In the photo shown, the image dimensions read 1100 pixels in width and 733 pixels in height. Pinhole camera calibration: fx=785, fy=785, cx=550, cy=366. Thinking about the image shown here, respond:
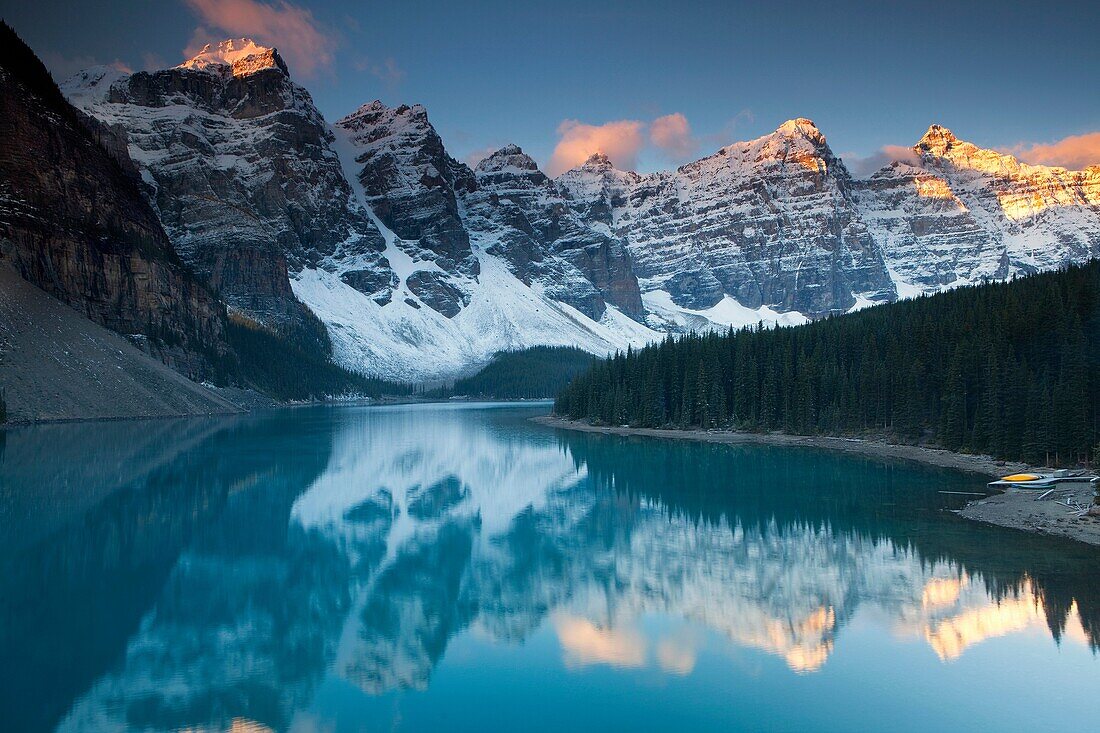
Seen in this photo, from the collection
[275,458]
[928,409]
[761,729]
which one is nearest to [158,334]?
[275,458]

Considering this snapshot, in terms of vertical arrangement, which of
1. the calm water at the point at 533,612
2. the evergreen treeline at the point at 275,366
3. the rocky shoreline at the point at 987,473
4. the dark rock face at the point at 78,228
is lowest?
the calm water at the point at 533,612

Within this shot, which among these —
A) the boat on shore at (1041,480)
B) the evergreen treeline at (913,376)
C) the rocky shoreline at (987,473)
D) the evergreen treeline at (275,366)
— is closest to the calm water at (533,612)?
the rocky shoreline at (987,473)

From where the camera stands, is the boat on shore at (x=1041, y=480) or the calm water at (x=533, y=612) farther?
the boat on shore at (x=1041, y=480)

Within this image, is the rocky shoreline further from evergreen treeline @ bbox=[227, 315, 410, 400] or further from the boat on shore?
evergreen treeline @ bbox=[227, 315, 410, 400]

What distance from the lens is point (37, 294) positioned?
92.2 meters

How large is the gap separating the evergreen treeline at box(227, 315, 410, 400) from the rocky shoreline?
83251 mm

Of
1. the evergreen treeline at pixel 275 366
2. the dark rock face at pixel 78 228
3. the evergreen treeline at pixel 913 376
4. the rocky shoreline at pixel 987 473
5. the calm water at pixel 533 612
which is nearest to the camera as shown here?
the calm water at pixel 533 612

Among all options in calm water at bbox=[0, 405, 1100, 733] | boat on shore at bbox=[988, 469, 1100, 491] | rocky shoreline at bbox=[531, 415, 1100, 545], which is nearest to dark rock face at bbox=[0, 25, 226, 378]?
rocky shoreline at bbox=[531, 415, 1100, 545]

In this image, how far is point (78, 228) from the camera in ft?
367

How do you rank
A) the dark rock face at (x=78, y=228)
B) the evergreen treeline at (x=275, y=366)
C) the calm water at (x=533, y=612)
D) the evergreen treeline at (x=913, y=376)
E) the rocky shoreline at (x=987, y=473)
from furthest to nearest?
the evergreen treeline at (x=275, y=366) < the dark rock face at (x=78, y=228) < the evergreen treeline at (x=913, y=376) < the rocky shoreline at (x=987, y=473) < the calm water at (x=533, y=612)

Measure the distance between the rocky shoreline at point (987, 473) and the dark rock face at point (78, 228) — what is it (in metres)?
72.3

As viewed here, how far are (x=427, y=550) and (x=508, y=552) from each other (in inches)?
118

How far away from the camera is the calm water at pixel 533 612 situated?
48.0ft

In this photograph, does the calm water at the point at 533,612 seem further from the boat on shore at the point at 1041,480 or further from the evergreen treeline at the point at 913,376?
the evergreen treeline at the point at 913,376
